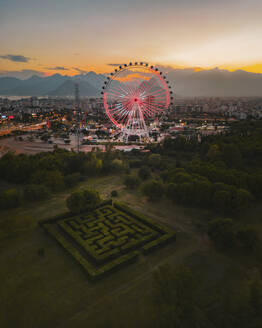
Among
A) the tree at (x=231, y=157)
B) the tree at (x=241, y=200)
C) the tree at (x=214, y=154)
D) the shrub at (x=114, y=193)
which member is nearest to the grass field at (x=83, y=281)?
the tree at (x=241, y=200)

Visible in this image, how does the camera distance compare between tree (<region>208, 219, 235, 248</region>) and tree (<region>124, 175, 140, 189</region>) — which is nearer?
tree (<region>208, 219, 235, 248</region>)

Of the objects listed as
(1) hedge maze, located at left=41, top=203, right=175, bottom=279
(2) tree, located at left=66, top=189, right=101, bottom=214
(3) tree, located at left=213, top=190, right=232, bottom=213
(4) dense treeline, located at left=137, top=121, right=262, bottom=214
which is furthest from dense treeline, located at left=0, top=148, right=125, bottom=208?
(3) tree, located at left=213, top=190, right=232, bottom=213

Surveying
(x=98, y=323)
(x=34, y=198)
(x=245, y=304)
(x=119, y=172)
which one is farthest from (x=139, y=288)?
(x=119, y=172)

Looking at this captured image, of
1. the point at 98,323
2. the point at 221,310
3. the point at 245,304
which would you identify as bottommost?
the point at 98,323

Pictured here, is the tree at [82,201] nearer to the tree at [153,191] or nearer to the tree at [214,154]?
the tree at [153,191]

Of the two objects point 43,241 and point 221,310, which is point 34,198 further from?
point 221,310

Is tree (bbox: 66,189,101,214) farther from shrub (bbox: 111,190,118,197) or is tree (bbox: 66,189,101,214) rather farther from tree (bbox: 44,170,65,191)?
tree (bbox: 44,170,65,191)

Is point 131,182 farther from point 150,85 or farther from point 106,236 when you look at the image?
point 150,85
